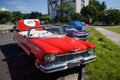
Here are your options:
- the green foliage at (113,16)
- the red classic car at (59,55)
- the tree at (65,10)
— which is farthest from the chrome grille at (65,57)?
the tree at (65,10)

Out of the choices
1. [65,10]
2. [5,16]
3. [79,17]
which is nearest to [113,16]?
[79,17]

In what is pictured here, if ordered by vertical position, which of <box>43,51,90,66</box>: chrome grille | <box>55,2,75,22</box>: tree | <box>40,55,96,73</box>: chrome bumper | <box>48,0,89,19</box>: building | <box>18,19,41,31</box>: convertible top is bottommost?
Result: <box>40,55,96,73</box>: chrome bumper

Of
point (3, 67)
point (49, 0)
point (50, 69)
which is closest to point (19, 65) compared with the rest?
point (3, 67)

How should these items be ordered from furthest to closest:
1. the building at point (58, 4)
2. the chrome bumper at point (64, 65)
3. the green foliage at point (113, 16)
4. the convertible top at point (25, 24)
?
1. the building at point (58, 4)
2. the green foliage at point (113, 16)
3. the convertible top at point (25, 24)
4. the chrome bumper at point (64, 65)

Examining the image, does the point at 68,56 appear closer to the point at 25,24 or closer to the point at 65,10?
the point at 25,24

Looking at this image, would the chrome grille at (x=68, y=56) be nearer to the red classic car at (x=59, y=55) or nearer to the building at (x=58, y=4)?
the red classic car at (x=59, y=55)

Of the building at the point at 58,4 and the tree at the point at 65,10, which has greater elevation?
the building at the point at 58,4

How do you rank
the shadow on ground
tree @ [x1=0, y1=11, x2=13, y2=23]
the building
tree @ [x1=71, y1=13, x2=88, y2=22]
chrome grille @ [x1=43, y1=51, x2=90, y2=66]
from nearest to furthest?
chrome grille @ [x1=43, y1=51, x2=90, y2=66], the shadow on ground, tree @ [x1=71, y1=13, x2=88, y2=22], tree @ [x1=0, y1=11, x2=13, y2=23], the building

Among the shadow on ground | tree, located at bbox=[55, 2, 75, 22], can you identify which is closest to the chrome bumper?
the shadow on ground

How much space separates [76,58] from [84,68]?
105 cm

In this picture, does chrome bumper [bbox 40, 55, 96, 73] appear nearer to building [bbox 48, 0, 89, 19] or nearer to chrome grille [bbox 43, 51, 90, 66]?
chrome grille [bbox 43, 51, 90, 66]

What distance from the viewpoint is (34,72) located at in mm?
5723

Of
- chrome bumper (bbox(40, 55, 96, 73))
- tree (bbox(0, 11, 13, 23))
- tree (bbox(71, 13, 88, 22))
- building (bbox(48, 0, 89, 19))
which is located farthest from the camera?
building (bbox(48, 0, 89, 19))

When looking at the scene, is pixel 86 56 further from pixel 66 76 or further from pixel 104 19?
pixel 104 19
